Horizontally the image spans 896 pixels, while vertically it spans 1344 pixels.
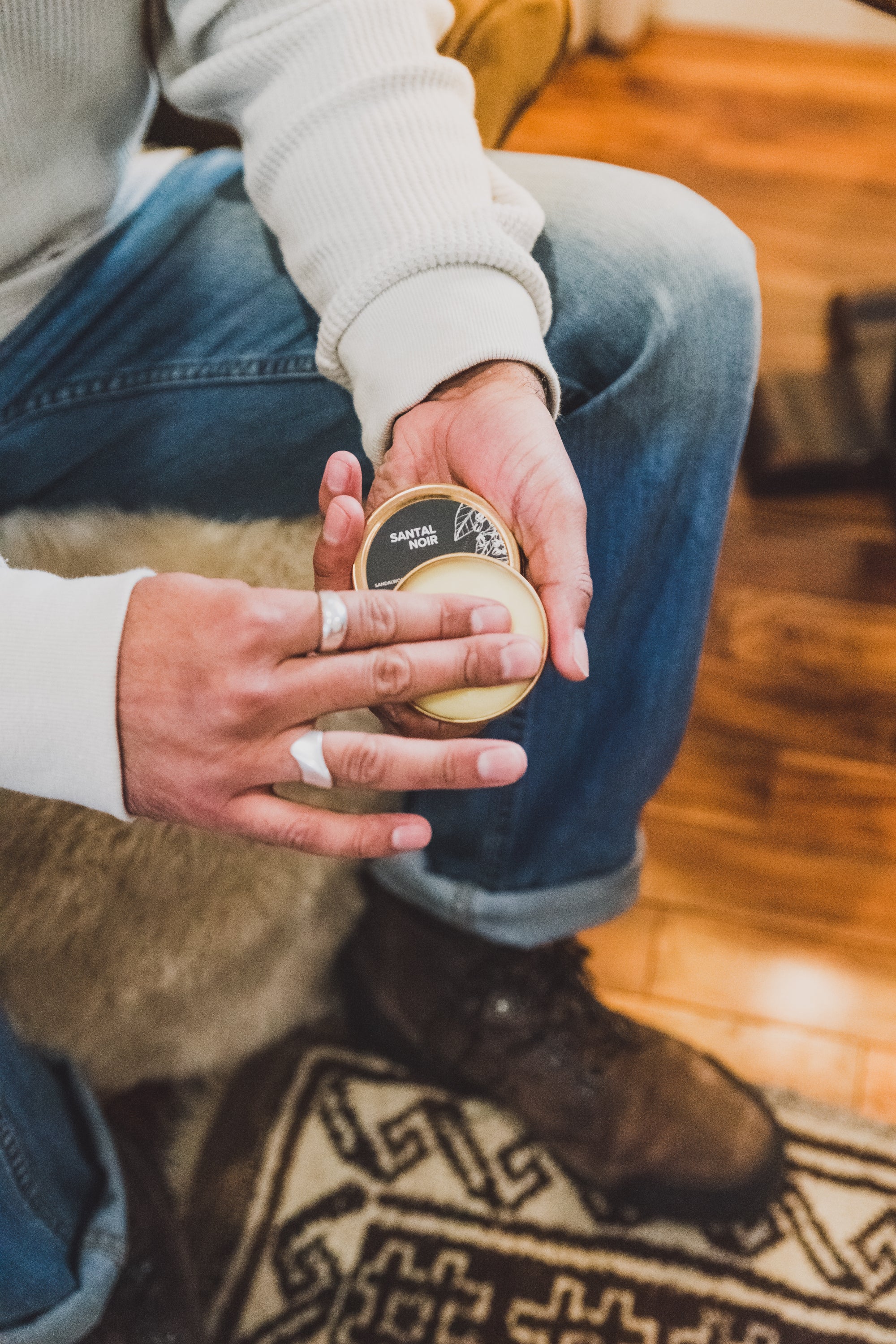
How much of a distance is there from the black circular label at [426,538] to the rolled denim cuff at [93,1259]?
536 millimetres

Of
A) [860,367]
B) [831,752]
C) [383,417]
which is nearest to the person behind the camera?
[383,417]

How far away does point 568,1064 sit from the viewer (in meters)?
0.94

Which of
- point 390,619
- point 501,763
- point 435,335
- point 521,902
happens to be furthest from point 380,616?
point 521,902

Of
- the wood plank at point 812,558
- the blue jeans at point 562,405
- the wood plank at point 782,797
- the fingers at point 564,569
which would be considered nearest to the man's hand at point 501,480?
the fingers at point 564,569

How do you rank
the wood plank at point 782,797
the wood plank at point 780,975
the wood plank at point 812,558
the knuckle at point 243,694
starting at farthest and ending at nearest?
the wood plank at point 812,558
the wood plank at point 782,797
the wood plank at point 780,975
the knuckle at point 243,694

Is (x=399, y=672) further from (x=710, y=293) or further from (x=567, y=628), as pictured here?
(x=710, y=293)

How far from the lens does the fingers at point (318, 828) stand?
0.59 metres

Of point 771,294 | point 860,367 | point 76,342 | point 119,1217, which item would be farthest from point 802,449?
point 119,1217

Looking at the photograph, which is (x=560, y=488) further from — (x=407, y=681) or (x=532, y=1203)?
(x=532, y=1203)

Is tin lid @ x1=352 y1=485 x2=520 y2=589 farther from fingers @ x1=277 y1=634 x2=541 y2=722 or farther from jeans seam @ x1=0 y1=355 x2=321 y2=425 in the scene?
jeans seam @ x1=0 y1=355 x2=321 y2=425

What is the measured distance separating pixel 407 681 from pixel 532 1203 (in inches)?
23.8

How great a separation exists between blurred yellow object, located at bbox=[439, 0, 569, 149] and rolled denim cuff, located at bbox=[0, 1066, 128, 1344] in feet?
3.06

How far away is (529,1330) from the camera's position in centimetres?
86

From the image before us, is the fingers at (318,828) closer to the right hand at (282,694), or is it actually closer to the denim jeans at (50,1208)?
the right hand at (282,694)
